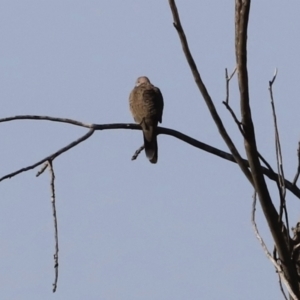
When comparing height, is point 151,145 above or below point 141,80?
below

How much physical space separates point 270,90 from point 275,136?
7.2 inches

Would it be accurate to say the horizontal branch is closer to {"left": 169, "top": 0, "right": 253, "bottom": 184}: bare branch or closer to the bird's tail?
{"left": 169, "top": 0, "right": 253, "bottom": 184}: bare branch

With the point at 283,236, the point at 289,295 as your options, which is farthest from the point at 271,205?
the point at 289,295

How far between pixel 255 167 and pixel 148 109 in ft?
14.5

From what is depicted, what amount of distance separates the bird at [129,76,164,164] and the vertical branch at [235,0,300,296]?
3552 millimetres

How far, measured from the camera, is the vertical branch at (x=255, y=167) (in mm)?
2771

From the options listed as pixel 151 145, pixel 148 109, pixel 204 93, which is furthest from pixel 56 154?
pixel 148 109

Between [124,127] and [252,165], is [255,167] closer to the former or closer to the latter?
[252,165]

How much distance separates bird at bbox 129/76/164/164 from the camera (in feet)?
21.7

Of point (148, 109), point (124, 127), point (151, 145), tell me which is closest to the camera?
point (124, 127)

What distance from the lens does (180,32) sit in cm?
278

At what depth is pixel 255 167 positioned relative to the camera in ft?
9.51

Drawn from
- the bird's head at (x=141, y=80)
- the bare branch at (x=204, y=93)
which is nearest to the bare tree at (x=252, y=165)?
the bare branch at (x=204, y=93)

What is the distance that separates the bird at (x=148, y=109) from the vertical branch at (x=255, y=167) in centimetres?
355
